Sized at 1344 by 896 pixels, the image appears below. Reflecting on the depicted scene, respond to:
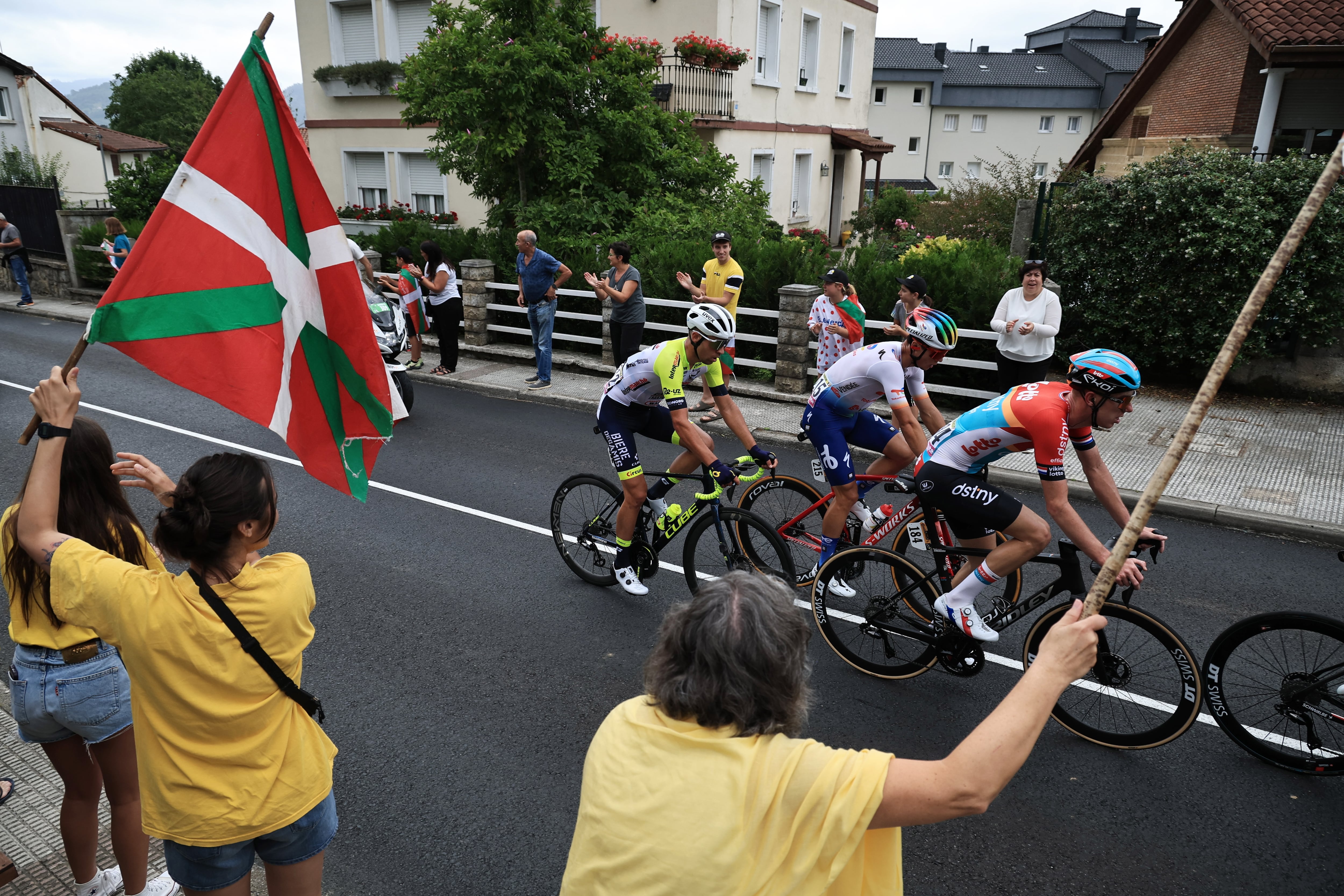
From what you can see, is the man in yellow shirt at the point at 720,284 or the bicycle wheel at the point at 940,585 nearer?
the bicycle wheel at the point at 940,585

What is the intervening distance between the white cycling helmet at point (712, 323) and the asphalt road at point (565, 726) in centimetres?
203

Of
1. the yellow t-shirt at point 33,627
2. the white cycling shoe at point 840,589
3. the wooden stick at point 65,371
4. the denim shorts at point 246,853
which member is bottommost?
the white cycling shoe at point 840,589

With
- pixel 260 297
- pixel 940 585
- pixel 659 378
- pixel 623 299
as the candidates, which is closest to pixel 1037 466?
pixel 940 585

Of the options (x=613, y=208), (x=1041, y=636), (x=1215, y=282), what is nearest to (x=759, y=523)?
(x=1041, y=636)

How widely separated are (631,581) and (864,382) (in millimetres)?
2174

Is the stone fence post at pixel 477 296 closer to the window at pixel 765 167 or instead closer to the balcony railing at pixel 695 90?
the balcony railing at pixel 695 90

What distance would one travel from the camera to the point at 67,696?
2.99m

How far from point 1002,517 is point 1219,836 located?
1.71 m

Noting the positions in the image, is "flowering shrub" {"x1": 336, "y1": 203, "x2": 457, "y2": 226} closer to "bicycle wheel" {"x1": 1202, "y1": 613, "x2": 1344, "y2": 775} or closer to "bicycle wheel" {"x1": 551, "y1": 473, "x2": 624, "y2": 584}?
"bicycle wheel" {"x1": 551, "y1": 473, "x2": 624, "y2": 584}

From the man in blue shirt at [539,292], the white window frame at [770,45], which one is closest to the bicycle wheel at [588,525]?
the man in blue shirt at [539,292]

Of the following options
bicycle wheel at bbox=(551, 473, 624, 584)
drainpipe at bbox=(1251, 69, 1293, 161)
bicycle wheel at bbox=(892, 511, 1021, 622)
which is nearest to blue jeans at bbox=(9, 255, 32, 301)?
bicycle wheel at bbox=(551, 473, 624, 584)

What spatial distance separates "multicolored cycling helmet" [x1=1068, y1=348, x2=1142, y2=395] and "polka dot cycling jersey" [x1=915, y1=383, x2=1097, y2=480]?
0.49ft

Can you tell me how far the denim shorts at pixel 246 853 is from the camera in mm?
2582

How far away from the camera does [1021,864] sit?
3.81m
